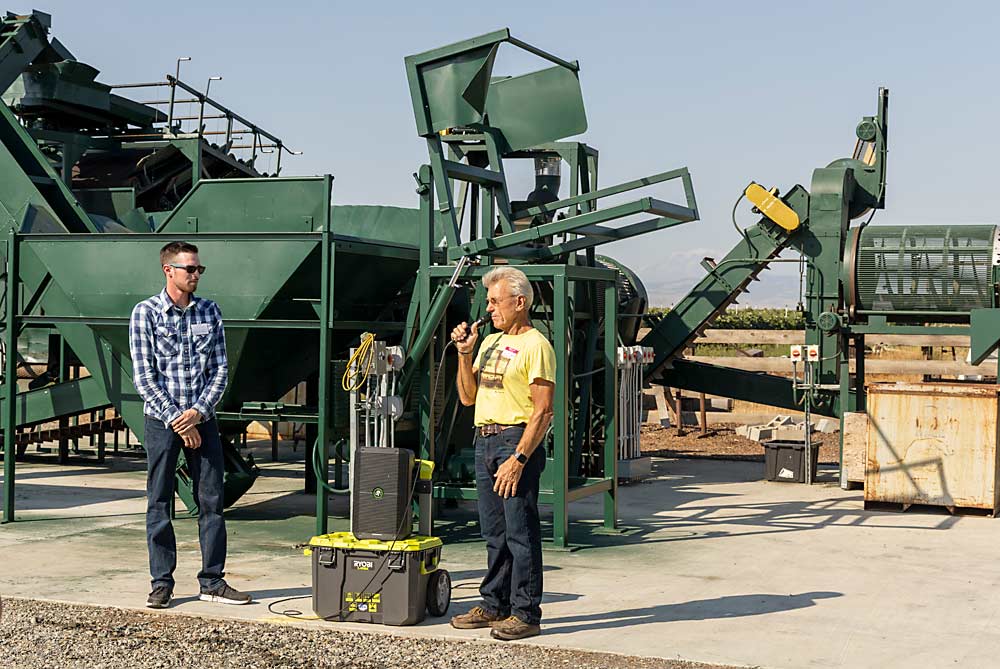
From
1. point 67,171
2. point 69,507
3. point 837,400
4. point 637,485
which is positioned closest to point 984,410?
point 837,400

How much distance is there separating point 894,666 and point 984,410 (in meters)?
5.93

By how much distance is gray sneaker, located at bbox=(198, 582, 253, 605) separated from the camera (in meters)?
7.20

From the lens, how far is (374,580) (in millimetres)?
6785

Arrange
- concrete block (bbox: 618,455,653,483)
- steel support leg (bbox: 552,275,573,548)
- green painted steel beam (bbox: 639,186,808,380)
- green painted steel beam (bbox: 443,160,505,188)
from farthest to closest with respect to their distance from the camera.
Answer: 1. green painted steel beam (bbox: 639,186,808,380)
2. concrete block (bbox: 618,455,653,483)
3. green painted steel beam (bbox: 443,160,505,188)
4. steel support leg (bbox: 552,275,573,548)

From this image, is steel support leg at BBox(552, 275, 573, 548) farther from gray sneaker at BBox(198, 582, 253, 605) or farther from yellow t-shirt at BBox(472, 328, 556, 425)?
gray sneaker at BBox(198, 582, 253, 605)

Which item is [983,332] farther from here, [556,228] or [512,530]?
[512,530]

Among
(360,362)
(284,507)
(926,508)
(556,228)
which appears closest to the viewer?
(360,362)

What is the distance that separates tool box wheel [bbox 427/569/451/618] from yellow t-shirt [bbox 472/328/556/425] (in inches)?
38.3

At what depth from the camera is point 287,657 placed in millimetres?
6090

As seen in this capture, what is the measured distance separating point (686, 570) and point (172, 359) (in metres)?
3.72

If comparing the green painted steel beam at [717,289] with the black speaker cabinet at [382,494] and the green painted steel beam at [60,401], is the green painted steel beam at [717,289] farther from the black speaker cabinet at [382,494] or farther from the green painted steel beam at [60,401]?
the black speaker cabinet at [382,494]

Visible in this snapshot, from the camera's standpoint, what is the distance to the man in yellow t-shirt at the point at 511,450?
6.39m

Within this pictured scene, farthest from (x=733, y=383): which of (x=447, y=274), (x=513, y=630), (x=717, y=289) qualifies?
(x=513, y=630)

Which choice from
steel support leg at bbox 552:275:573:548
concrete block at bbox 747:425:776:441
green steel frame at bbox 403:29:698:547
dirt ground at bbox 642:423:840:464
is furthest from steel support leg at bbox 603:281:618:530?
dirt ground at bbox 642:423:840:464
